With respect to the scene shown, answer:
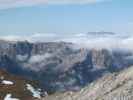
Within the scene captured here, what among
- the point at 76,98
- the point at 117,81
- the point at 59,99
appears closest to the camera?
the point at 117,81

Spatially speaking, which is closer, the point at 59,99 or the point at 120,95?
the point at 120,95

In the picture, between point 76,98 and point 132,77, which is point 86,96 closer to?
point 76,98

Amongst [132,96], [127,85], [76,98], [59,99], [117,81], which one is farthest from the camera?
[59,99]

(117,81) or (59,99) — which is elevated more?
(117,81)

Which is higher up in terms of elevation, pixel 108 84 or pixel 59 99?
pixel 108 84

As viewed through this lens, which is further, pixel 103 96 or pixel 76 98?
pixel 76 98

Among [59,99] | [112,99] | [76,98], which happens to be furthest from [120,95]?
[59,99]

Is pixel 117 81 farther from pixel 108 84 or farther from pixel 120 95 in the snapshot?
pixel 120 95

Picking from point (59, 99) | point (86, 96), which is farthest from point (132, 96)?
point (59, 99)

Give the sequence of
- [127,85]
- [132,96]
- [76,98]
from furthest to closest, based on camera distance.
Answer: [76,98] < [127,85] < [132,96]
